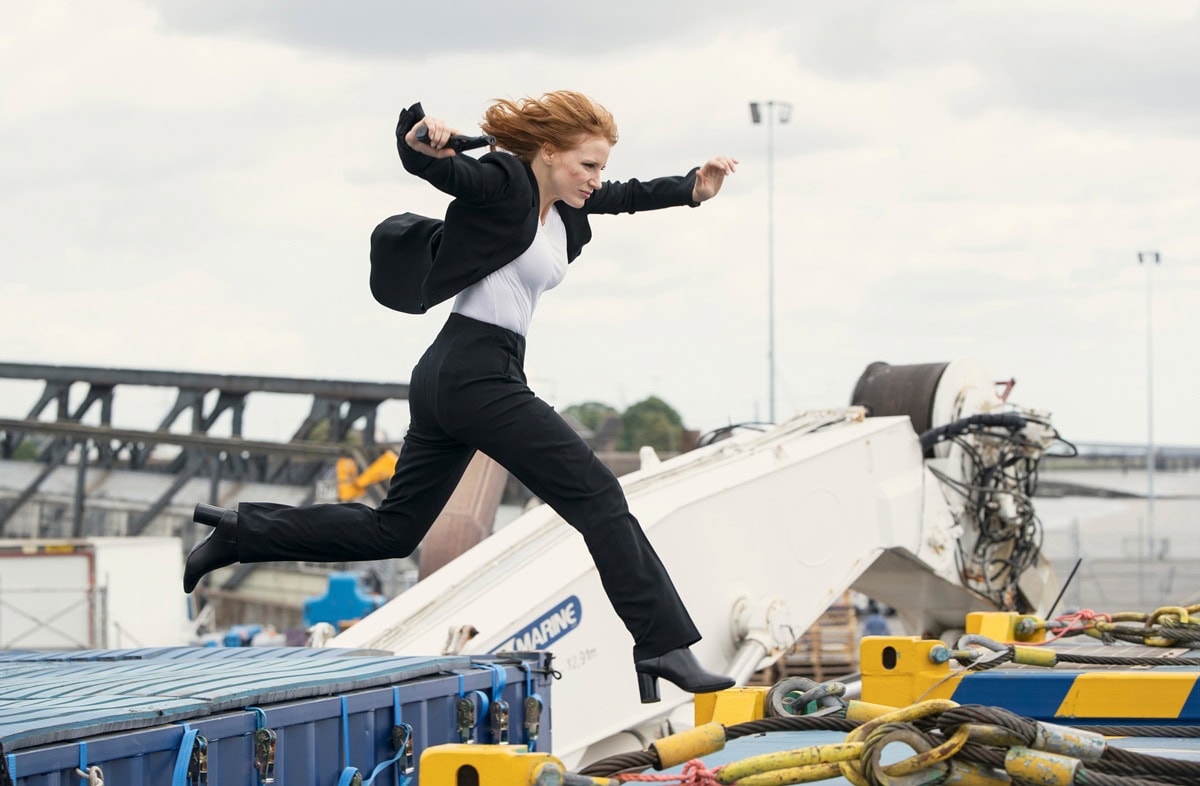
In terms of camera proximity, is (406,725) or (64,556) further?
(64,556)

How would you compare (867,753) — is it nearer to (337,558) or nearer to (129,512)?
(337,558)

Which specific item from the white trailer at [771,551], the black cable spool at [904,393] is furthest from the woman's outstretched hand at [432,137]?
the black cable spool at [904,393]

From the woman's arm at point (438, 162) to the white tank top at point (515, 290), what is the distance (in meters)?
0.33

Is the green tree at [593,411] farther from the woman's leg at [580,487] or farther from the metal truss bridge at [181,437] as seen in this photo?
the woman's leg at [580,487]

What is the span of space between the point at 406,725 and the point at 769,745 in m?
2.00

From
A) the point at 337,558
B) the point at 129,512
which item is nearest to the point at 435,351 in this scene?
the point at 337,558

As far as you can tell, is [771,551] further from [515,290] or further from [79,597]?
[79,597]

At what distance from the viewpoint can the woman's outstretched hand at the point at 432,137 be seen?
3605 millimetres

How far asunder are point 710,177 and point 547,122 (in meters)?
0.72

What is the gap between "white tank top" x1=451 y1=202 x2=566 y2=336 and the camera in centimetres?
416

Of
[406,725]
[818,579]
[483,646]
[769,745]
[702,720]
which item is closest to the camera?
[769,745]

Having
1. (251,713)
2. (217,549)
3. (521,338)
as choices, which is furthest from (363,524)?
(521,338)

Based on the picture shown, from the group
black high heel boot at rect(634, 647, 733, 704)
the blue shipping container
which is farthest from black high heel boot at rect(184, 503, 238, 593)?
black high heel boot at rect(634, 647, 733, 704)

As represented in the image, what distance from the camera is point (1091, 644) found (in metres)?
5.75
